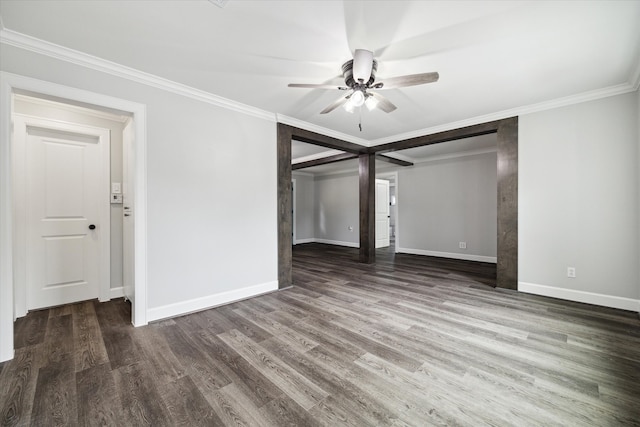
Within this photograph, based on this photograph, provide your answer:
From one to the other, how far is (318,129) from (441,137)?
6.35ft

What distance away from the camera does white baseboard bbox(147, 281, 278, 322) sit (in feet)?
8.69

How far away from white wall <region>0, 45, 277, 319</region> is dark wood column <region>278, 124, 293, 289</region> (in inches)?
3.9

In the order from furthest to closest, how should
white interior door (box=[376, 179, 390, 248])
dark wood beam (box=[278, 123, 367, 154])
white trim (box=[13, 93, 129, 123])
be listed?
white interior door (box=[376, 179, 390, 248]), dark wood beam (box=[278, 123, 367, 154]), white trim (box=[13, 93, 129, 123])

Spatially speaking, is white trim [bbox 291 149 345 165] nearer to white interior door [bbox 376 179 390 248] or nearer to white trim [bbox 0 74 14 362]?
white interior door [bbox 376 179 390 248]

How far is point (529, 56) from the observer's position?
2.24 metres

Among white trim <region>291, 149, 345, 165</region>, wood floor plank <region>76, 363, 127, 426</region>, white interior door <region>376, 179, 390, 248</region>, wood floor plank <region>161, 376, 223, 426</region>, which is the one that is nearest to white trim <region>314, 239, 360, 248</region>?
white interior door <region>376, 179, 390, 248</region>

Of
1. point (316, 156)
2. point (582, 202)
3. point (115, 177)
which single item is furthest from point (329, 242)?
point (582, 202)

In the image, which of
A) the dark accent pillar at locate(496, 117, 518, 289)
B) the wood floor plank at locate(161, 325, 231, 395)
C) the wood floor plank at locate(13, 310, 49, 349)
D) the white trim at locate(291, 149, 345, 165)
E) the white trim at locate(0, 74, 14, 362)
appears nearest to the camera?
the wood floor plank at locate(161, 325, 231, 395)

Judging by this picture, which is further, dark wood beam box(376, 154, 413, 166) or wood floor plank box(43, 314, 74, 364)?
dark wood beam box(376, 154, 413, 166)

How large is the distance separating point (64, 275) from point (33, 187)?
1.05m

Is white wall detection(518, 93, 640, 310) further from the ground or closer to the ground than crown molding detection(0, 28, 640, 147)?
closer to the ground

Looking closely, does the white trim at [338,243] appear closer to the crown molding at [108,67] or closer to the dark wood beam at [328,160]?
the dark wood beam at [328,160]

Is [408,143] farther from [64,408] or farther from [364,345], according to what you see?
[64,408]

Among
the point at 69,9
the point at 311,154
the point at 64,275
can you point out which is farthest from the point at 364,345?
the point at 311,154
